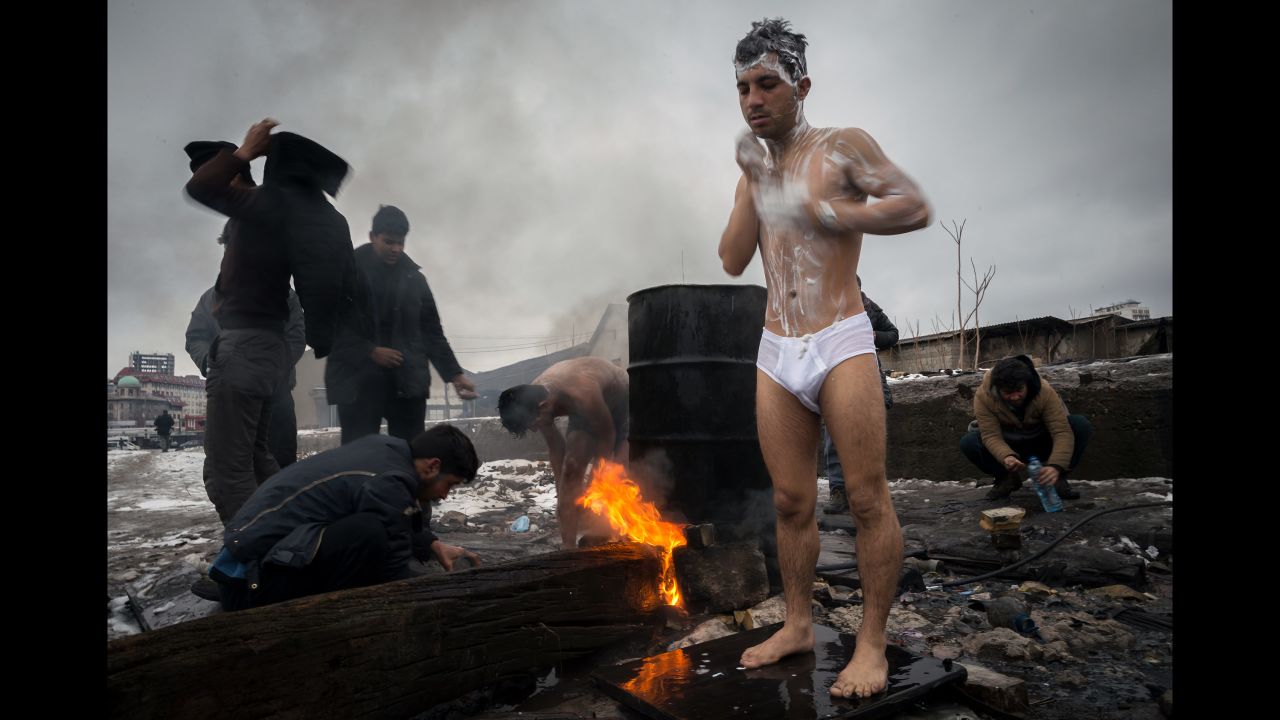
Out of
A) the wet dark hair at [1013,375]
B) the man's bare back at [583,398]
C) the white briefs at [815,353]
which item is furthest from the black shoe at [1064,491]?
the white briefs at [815,353]

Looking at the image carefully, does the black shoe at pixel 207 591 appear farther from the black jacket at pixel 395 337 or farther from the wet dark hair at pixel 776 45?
the wet dark hair at pixel 776 45

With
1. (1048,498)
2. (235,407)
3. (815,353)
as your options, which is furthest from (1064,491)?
(235,407)

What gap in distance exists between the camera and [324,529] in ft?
9.51

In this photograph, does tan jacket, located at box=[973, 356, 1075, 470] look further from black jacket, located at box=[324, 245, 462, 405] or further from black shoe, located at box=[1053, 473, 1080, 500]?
black jacket, located at box=[324, 245, 462, 405]

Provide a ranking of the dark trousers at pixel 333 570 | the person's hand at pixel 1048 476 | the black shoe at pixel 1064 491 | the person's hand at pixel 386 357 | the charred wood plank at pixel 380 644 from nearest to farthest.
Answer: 1. the charred wood plank at pixel 380 644
2. the dark trousers at pixel 333 570
3. the person's hand at pixel 386 357
4. the person's hand at pixel 1048 476
5. the black shoe at pixel 1064 491

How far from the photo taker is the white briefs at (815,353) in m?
2.43

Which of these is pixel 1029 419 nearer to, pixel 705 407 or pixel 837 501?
pixel 837 501

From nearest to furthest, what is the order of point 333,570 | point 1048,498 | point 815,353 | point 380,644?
point 380,644
point 815,353
point 333,570
point 1048,498

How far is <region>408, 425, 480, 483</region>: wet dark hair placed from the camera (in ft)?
11.2

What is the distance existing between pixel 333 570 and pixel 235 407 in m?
1.20

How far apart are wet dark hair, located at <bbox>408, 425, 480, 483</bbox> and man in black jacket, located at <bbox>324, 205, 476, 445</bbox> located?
4.12 feet
